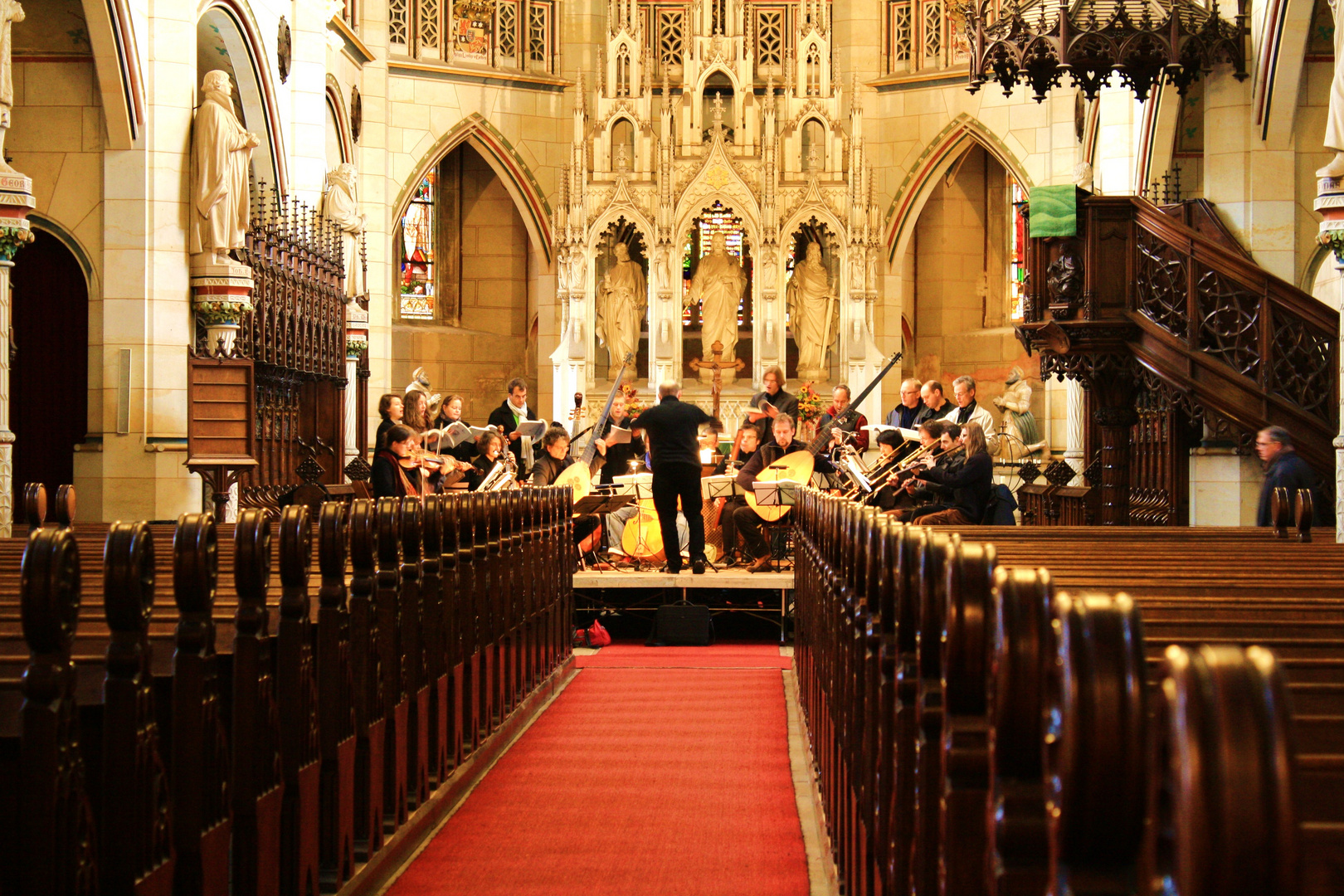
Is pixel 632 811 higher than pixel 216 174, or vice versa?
pixel 216 174

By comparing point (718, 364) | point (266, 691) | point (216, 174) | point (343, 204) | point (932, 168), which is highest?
point (932, 168)

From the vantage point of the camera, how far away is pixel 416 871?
3.59 m

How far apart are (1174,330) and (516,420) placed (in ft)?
19.9

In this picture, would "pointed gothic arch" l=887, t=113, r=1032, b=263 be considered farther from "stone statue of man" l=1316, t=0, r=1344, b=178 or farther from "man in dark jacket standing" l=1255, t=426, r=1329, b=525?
"man in dark jacket standing" l=1255, t=426, r=1329, b=525

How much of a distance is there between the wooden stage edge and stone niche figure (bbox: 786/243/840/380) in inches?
331

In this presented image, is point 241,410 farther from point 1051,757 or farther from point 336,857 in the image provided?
point 1051,757

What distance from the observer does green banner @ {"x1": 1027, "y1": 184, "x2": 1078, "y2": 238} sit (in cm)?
908

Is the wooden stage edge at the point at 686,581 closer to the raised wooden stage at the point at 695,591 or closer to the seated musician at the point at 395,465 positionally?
the raised wooden stage at the point at 695,591

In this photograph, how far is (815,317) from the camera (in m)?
17.2

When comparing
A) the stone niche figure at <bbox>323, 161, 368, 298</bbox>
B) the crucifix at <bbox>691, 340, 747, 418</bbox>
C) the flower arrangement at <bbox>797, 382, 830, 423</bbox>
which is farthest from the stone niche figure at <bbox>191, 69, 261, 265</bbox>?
the crucifix at <bbox>691, 340, 747, 418</bbox>

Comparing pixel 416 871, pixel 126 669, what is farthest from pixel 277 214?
pixel 126 669

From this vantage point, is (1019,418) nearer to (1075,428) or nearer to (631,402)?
(1075,428)

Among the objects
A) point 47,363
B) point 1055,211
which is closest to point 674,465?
point 1055,211

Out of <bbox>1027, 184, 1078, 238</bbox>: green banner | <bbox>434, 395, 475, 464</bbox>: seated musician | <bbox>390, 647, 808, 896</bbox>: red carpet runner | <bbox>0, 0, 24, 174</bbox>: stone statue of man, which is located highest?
<bbox>0, 0, 24, 174</bbox>: stone statue of man
